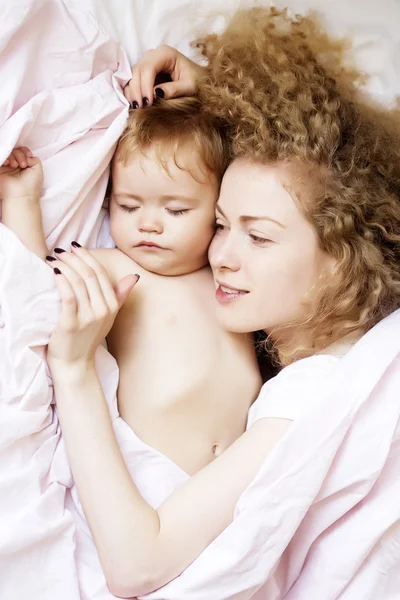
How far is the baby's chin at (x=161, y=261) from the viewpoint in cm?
126

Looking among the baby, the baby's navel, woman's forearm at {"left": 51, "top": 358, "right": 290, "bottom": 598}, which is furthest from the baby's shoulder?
the baby's navel

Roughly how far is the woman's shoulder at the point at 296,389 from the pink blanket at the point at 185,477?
0.03 m

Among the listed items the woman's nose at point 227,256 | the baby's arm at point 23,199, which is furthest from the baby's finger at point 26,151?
the woman's nose at point 227,256

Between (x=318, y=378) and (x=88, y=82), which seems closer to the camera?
(x=318, y=378)

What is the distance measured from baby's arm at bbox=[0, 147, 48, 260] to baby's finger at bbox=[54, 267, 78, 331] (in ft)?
0.31

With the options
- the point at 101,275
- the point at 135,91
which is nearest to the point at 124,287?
the point at 101,275

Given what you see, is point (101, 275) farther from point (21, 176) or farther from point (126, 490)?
point (126, 490)

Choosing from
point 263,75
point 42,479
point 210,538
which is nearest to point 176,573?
point 210,538

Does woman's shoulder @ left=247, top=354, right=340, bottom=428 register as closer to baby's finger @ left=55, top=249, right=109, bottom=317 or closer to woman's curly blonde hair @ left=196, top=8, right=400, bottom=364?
woman's curly blonde hair @ left=196, top=8, right=400, bottom=364

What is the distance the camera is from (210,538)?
3.49ft

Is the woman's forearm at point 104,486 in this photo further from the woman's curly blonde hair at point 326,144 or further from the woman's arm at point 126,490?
the woman's curly blonde hair at point 326,144

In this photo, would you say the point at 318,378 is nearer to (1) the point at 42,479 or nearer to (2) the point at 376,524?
(2) the point at 376,524

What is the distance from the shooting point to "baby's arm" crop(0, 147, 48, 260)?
116 centimetres

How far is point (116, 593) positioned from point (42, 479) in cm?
21
